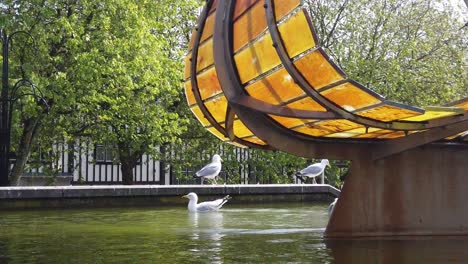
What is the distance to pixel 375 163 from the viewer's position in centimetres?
976

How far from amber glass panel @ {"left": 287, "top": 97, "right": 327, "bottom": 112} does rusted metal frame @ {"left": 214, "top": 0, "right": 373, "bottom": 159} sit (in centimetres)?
41

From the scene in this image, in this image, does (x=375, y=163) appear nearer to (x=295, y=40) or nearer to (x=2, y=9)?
(x=295, y=40)

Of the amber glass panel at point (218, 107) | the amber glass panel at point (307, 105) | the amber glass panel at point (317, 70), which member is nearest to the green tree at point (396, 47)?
the amber glass panel at point (218, 107)

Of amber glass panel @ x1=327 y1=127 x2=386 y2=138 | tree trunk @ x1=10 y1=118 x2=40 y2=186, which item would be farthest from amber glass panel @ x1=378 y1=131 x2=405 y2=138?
tree trunk @ x1=10 y1=118 x2=40 y2=186

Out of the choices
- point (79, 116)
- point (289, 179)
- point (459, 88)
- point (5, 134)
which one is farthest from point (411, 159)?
point (459, 88)

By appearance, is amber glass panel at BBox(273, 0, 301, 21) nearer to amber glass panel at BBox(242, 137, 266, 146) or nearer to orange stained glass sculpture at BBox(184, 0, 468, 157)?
orange stained glass sculpture at BBox(184, 0, 468, 157)

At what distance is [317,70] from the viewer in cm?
834

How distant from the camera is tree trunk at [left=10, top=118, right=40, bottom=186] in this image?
860 inches

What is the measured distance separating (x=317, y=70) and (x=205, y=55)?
2.44m

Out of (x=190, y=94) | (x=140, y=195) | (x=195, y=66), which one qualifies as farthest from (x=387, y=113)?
(x=140, y=195)

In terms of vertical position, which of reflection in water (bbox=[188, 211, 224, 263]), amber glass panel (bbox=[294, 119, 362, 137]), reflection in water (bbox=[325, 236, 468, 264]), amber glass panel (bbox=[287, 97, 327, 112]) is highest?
amber glass panel (bbox=[287, 97, 327, 112])

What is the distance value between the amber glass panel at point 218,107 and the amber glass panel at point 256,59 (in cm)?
151

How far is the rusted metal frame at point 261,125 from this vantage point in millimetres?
8914

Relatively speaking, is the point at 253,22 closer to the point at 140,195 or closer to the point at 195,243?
the point at 195,243
